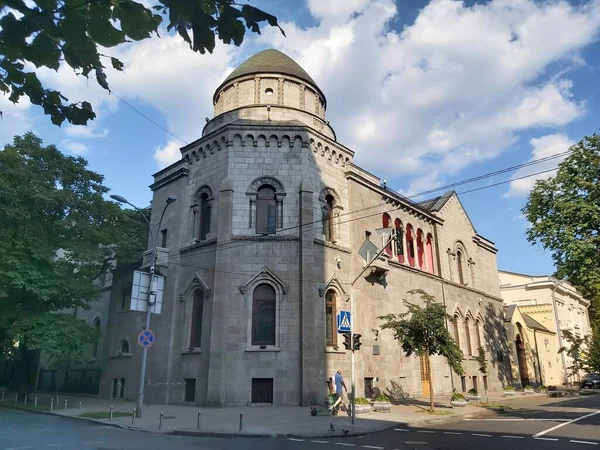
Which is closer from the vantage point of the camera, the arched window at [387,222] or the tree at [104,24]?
the tree at [104,24]

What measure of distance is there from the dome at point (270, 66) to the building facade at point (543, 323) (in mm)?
27838

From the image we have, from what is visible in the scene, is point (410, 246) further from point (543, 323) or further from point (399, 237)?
point (543, 323)

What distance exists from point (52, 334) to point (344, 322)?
14.7 m

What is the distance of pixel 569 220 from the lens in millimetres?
21312

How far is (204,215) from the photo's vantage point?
24.9 m

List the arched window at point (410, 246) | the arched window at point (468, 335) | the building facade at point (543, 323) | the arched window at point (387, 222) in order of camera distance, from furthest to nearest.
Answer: the building facade at point (543, 323)
the arched window at point (468, 335)
the arched window at point (410, 246)
the arched window at point (387, 222)

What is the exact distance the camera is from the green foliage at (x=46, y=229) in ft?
70.2

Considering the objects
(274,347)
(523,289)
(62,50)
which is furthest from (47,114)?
(523,289)

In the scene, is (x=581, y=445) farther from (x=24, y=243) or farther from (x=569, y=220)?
(x=24, y=243)

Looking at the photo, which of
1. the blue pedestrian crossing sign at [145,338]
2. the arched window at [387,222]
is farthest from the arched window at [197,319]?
the arched window at [387,222]

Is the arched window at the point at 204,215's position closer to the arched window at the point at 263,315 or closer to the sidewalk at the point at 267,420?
the arched window at the point at 263,315

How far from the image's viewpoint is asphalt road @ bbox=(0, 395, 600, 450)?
11281mm

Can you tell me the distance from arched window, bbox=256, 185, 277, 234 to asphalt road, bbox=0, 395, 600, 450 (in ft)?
37.1

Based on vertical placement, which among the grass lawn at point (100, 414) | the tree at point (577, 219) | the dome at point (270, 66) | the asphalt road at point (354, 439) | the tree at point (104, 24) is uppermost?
the dome at point (270, 66)
